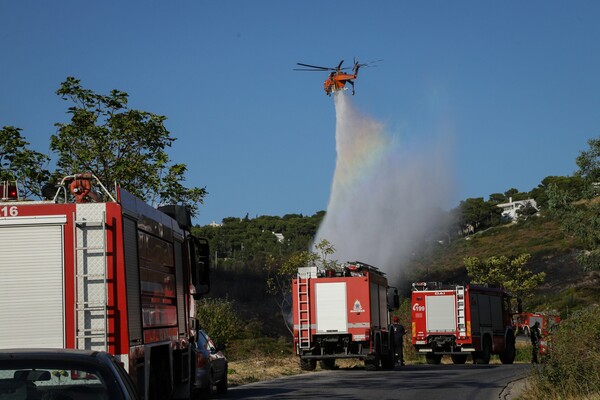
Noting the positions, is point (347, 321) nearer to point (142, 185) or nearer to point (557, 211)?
point (142, 185)

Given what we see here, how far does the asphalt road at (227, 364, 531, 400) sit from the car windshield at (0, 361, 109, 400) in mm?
12839

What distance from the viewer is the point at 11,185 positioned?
1180 cm

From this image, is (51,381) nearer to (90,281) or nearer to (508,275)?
(90,281)

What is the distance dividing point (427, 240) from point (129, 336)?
11434 centimetres

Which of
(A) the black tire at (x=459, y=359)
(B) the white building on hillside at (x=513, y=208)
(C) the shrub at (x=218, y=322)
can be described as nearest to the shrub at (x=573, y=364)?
(C) the shrub at (x=218, y=322)

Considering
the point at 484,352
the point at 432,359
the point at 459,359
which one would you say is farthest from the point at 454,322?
the point at 459,359

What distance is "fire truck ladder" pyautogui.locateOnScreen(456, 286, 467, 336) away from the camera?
116ft

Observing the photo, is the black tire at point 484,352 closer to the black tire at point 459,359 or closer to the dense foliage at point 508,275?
the black tire at point 459,359

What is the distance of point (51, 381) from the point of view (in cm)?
682

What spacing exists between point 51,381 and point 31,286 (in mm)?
4131

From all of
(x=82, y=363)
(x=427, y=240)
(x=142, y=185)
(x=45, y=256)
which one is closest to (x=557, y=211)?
(x=142, y=185)

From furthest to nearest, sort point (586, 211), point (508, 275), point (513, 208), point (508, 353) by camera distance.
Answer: point (513, 208) → point (508, 275) → point (586, 211) → point (508, 353)

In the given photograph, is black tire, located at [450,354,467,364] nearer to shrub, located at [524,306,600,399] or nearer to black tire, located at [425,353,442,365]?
black tire, located at [425,353,442,365]

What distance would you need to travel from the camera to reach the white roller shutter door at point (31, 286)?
10.7 metres
